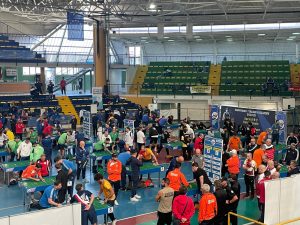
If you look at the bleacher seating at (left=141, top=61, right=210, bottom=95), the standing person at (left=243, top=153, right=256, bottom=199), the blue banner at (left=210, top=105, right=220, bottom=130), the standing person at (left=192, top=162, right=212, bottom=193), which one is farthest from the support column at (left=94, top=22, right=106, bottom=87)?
the standing person at (left=192, top=162, right=212, bottom=193)

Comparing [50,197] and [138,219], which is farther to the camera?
[138,219]

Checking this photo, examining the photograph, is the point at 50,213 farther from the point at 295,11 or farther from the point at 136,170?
the point at 295,11

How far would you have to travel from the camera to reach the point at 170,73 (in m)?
39.4

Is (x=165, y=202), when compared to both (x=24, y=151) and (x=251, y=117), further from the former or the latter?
(x=251, y=117)

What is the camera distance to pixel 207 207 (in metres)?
8.85

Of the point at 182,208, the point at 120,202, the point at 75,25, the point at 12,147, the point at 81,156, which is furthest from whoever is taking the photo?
the point at 75,25

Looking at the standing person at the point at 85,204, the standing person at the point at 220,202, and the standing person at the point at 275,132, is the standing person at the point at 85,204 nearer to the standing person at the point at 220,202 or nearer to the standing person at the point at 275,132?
the standing person at the point at 220,202

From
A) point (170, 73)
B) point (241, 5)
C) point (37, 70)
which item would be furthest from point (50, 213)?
point (37, 70)

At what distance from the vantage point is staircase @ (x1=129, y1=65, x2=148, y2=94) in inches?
1484

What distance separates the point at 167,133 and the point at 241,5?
44.0 feet

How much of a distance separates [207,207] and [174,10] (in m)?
23.4

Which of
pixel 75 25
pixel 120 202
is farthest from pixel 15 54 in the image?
pixel 120 202

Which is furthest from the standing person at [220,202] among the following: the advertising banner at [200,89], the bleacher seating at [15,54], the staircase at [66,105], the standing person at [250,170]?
the bleacher seating at [15,54]

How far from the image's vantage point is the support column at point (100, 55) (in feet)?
111
